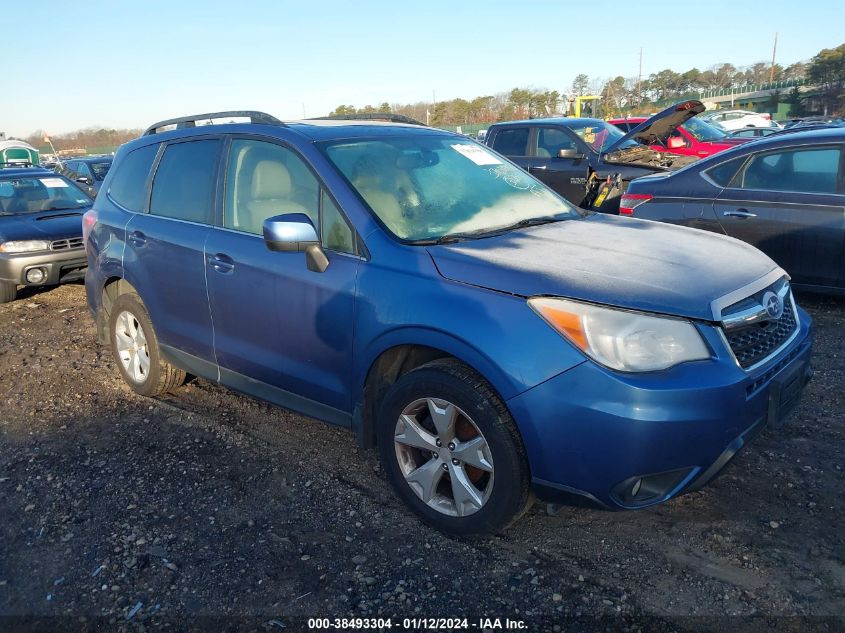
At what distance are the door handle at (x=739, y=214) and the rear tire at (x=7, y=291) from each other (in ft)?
25.1

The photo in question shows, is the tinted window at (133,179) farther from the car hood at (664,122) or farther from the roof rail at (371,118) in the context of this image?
the car hood at (664,122)

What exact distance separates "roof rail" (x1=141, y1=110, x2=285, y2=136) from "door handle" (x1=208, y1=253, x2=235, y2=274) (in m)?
0.81

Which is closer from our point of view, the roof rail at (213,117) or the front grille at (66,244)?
the roof rail at (213,117)

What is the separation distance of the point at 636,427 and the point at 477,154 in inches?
85.8

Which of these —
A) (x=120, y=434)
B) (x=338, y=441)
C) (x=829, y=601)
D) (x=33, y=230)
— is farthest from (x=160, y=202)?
(x=33, y=230)

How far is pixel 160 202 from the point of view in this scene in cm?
436

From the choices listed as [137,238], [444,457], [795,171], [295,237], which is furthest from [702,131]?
[444,457]

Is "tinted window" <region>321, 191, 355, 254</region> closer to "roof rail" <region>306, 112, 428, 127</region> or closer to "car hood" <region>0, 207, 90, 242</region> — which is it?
"roof rail" <region>306, 112, 428, 127</region>

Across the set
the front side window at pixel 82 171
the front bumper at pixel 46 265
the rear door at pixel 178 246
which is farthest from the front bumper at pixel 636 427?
the front side window at pixel 82 171

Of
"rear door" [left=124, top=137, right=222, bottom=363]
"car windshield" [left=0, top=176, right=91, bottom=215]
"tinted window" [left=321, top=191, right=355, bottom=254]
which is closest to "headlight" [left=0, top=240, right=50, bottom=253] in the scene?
"car windshield" [left=0, top=176, right=91, bottom=215]

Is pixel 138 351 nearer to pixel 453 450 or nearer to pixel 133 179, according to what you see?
pixel 133 179

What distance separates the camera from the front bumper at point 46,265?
7.62 meters

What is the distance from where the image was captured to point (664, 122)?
7766mm

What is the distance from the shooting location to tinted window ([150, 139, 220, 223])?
3.99 metres
